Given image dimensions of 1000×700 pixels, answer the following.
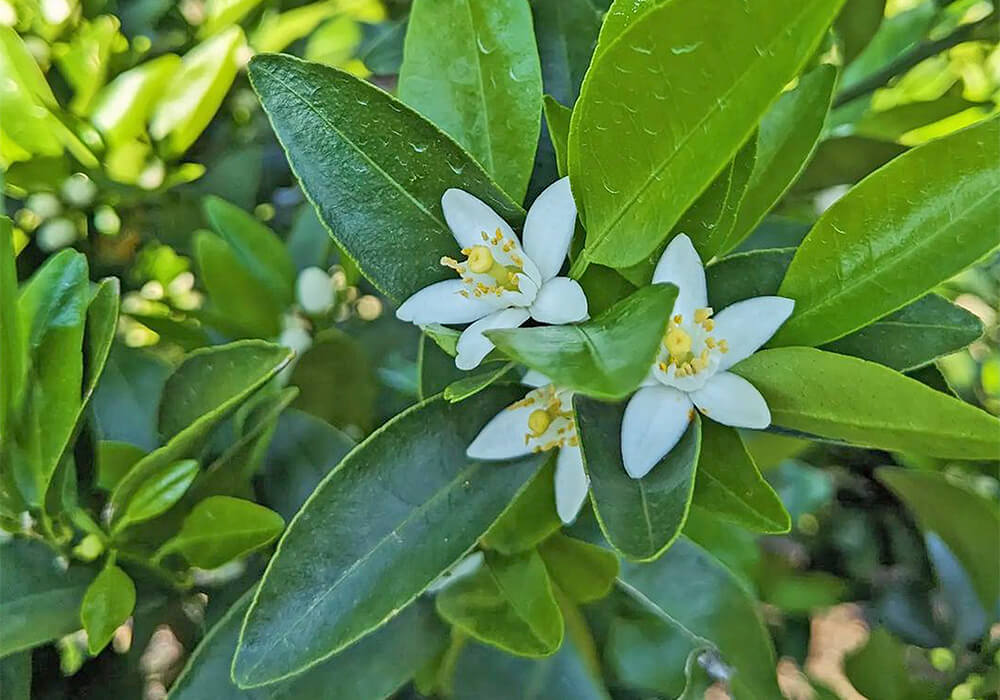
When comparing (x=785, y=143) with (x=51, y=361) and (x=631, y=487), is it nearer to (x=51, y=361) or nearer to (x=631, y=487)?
(x=631, y=487)

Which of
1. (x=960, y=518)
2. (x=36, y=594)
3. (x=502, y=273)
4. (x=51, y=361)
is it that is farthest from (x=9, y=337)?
(x=960, y=518)

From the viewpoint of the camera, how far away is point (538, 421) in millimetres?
397

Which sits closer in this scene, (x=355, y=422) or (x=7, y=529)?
(x=7, y=529)

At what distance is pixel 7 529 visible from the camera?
0.46 m

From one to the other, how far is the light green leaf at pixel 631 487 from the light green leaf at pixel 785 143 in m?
0.12

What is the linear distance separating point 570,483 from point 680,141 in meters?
0.18

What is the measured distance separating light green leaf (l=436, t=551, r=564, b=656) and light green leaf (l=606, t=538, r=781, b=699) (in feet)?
0.32

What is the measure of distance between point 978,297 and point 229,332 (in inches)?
26.9

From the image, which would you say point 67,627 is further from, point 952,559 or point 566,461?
point 952,559

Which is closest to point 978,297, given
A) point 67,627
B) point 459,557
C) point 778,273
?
point 778,273

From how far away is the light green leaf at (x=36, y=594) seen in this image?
17.2 inches

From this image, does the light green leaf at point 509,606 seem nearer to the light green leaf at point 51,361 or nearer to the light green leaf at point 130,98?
the light green leaf at point 51,361

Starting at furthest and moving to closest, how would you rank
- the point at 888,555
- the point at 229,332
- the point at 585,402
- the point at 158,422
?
1. the point at 888,555
2. the point at 229,332
3. the point at 158,422
4. the point at 585,402

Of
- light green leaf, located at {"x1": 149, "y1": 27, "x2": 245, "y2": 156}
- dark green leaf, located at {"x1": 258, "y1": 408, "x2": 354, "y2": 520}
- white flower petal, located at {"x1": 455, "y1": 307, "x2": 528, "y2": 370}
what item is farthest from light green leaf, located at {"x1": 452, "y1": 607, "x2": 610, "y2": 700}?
light green leaf, located at {"x1": 149, "y1": 27, "x2": 245, "y2": 156}
